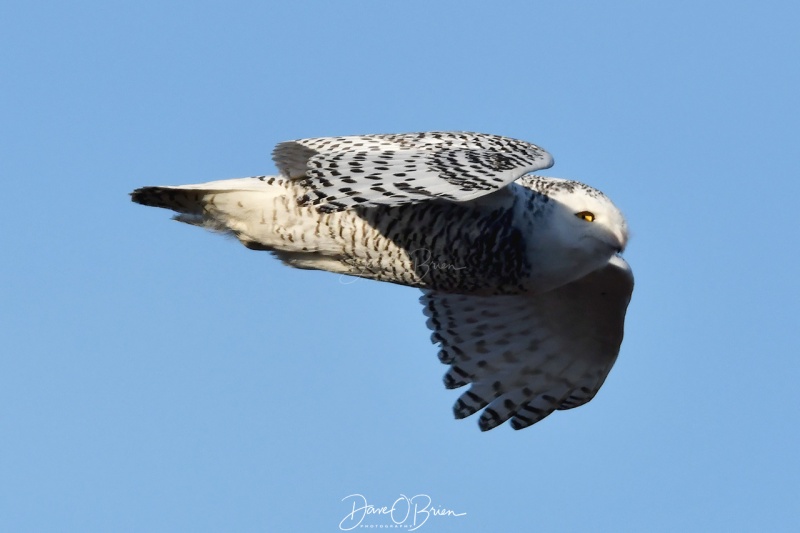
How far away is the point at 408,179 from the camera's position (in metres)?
7.95

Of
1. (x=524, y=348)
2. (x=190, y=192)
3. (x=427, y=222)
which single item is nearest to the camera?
(x=427, y=222)

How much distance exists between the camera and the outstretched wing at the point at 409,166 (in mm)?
7789

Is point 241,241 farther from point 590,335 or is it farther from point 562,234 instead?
point 590,335

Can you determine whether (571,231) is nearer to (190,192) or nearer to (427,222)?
(427,222)

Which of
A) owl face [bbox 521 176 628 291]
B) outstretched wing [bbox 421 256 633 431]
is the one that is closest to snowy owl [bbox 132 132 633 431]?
owl face [bbox 521 176 628 291]

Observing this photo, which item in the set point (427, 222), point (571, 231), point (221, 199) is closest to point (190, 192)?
point (221, 199)

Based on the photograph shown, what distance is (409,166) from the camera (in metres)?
8.18

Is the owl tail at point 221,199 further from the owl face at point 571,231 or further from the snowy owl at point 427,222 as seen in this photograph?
the owl face at point 571,231

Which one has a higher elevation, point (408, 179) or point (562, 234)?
point (408, 179)

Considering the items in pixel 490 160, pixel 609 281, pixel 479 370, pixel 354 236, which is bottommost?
pixel 479 370

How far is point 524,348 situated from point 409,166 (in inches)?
139

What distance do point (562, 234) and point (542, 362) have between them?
2.39 meters

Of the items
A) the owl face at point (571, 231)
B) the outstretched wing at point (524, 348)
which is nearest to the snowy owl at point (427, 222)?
the owl face at point (571, 231)

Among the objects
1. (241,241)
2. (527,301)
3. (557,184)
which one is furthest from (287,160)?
(527,301)
